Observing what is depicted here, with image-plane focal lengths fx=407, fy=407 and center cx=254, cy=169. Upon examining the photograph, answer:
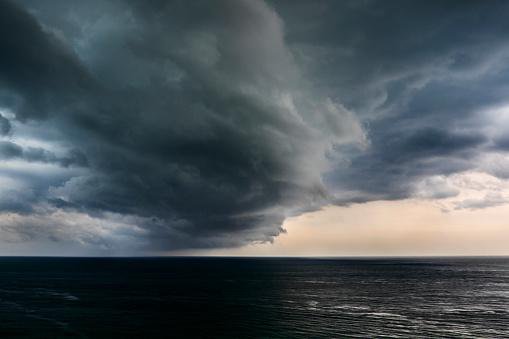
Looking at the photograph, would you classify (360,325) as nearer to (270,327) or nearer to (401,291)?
(270,327)

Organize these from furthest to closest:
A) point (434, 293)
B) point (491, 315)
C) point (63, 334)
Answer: point (434, 293), point (491, 315), point (63, 334)

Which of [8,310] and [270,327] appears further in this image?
[8,310]

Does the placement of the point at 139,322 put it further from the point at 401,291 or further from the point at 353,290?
the point at 401,291

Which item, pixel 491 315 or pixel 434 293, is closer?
pixel 491 315

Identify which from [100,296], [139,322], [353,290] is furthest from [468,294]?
[100,296]

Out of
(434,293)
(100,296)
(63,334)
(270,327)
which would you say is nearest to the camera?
(63,334)

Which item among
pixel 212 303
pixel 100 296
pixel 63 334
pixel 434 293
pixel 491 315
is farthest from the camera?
pixel 434 293

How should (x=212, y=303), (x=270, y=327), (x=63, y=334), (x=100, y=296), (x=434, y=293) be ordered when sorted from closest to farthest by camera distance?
(x=63, y=334) → (x=270, y=327) → (x=212, y=303) → (x=100, y=296) → (x=434, y=293)

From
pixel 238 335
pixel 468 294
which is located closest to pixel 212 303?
pixel 238 335
